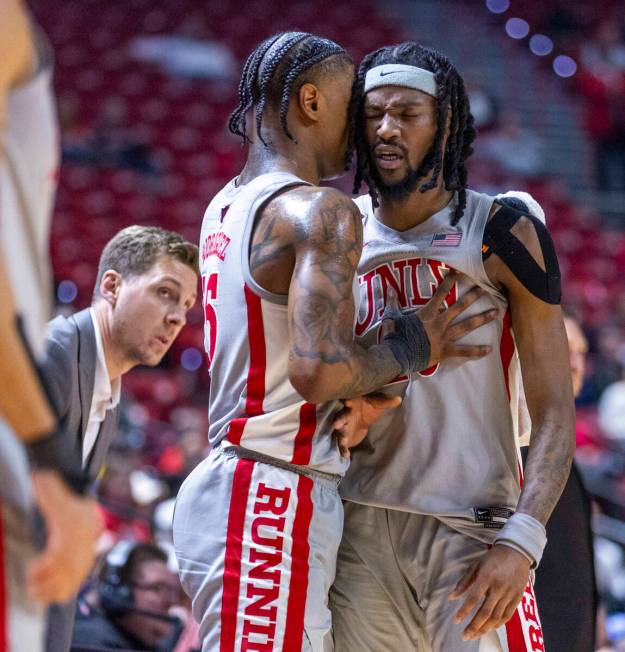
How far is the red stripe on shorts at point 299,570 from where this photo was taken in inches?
95.9

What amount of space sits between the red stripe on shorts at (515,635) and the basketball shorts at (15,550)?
1.34 metres

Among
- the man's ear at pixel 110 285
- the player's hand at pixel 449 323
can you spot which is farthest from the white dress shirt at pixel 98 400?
the player's hand at pixel 449 323

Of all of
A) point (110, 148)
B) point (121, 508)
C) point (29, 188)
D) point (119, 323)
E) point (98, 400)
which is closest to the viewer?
point (29, 188)

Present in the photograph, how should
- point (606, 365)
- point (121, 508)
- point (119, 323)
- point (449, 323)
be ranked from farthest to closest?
point (606, 365)
point (121, 508)
point (119, 323)
point (449, 323)

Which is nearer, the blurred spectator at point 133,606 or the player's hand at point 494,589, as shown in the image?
the player's hand at point 494,589

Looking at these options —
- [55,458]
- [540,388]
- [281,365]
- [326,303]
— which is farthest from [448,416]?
[55,458]

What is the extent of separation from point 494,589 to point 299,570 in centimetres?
45

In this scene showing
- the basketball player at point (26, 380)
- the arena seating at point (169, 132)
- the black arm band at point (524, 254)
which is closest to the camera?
the basketball player at point (26, 380)

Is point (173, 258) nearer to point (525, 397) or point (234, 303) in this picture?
point (234, 303)

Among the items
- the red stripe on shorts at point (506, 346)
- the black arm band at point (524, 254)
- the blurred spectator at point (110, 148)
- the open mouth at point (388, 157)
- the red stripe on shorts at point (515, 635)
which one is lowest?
the blurred spectator at point (110, 148)

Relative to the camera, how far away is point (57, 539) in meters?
1.60

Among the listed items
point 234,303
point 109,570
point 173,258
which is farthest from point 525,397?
point 109,570

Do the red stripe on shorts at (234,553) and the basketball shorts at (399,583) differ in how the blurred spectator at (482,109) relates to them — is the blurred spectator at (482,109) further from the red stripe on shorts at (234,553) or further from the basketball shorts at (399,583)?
the red stripe on shorts at (234,553)

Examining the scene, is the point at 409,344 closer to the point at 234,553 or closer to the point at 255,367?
the point at 255,367
